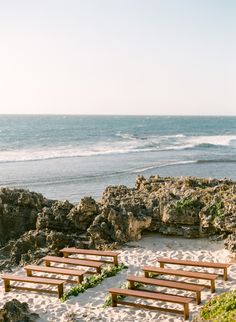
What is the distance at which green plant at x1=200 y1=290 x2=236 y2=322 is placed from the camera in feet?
24.9

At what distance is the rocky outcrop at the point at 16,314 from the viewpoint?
8.43 metres

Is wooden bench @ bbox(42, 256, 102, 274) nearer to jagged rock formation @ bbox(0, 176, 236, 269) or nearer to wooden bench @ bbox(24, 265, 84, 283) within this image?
wooden bench @ bbox(24, 265, 84, 283)

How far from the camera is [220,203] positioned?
513 inches

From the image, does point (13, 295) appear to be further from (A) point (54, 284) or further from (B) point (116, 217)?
(B) point (116, 217)

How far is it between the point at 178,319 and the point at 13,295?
13.2 ft

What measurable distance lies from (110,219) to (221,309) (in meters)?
5.68

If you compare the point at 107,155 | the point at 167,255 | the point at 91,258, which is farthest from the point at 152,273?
the point at 107,155

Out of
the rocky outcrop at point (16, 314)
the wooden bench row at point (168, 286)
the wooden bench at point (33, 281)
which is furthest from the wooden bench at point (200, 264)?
the rocky outcrop at point (16, 314)

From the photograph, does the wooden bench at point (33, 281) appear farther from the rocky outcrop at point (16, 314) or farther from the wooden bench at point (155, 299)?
the wooden bench at point (155, 299)

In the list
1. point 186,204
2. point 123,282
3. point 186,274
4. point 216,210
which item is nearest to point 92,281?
point 123,282

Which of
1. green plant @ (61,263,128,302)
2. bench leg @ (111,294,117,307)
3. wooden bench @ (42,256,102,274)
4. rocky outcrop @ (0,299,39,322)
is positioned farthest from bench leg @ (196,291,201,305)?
rocky outcrop @ (0,299,39,322)

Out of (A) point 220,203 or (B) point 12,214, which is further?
(B) point 12,214

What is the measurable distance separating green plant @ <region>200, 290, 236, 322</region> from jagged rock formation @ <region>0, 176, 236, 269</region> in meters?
3.24

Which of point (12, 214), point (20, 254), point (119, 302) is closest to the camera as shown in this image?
point (119, 302)
